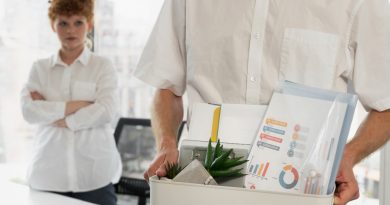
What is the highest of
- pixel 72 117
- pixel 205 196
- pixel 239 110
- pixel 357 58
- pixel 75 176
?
pixel 357 58

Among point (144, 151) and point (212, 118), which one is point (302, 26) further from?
point (144, 151)

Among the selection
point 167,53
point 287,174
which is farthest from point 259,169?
point 167,53

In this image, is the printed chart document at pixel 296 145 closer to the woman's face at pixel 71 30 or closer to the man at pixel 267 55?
the man at pixel 267 55

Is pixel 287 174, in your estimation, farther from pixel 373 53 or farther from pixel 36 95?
pixel 36 95

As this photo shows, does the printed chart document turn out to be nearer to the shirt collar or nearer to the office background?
the shirt collar

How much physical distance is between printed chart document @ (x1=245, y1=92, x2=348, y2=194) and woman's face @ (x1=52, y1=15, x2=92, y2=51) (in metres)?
2.39

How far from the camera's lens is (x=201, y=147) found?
38.2 inches

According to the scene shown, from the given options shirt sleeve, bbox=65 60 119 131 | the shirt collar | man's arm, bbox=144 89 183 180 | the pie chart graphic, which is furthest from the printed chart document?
the shirt collar

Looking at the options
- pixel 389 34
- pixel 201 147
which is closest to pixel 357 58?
pixel 389 34

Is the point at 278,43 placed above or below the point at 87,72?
above

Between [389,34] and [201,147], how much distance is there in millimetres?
518

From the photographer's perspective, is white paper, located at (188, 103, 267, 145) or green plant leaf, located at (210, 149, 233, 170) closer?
green plant leaf, located at (210, 149, 233, 170)

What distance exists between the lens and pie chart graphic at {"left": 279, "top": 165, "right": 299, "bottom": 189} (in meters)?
0.88

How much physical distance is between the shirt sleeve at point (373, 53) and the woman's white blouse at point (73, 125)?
2154 millimetres
